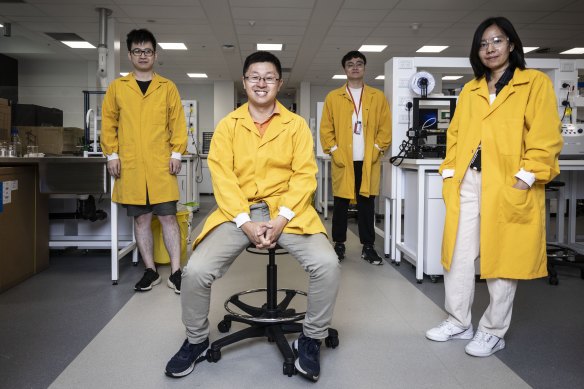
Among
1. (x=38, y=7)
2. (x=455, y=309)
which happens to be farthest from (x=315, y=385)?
(x=38, y=7)

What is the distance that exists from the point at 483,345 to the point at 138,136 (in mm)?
2129

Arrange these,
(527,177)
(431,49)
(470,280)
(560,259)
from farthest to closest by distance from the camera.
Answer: (431,49) < (560,259) < (470,280) < (527,177)

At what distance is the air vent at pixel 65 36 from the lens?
306 inches

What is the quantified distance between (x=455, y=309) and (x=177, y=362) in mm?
1205

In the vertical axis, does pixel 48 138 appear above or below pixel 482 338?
above

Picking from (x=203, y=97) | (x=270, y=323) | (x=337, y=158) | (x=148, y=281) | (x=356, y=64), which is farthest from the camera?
(x=203, y=97)

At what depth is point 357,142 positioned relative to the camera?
3.65 m

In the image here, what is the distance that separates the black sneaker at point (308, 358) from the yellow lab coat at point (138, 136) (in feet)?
4.72

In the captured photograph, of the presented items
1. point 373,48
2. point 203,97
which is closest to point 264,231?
point 373,48

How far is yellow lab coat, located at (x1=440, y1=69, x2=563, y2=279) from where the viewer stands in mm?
1810

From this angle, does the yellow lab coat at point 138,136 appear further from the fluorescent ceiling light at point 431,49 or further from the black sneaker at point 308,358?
the fluorescent ceiling light at point 431,49

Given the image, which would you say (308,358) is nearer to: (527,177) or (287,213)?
(287,213)

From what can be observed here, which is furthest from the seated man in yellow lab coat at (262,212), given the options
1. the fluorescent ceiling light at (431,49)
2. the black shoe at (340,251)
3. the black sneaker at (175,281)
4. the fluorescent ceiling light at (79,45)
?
the fluorescent ceiling light at (79,45)

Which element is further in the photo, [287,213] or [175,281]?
[175,281]
